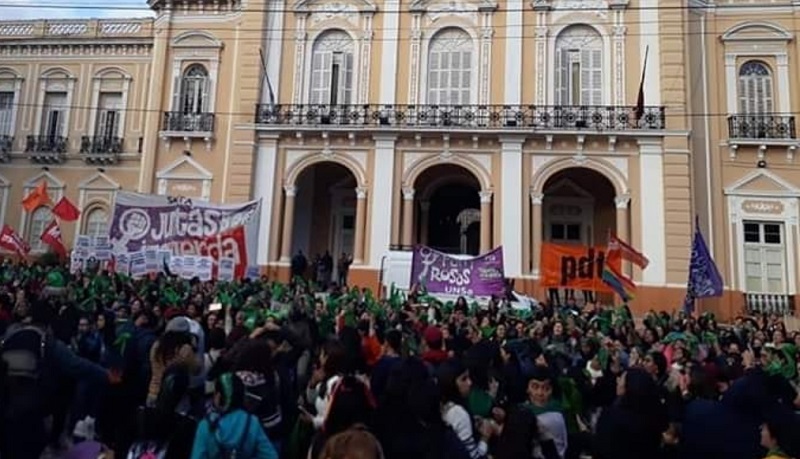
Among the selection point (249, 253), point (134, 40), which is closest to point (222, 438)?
point (249, 253)

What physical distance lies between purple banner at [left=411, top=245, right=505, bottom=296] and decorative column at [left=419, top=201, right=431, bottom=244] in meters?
9.32

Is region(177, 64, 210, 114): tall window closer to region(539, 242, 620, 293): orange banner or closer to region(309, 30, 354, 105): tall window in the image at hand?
region(309, 30, 354, 105): tall window

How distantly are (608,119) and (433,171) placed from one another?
22.0ft

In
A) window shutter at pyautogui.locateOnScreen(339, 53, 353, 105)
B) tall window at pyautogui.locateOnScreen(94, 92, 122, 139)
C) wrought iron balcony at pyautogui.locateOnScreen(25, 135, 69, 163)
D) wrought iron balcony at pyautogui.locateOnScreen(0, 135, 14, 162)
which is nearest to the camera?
window shutter at pyautogui.locateOnScreen(339, 53, 353, 105)

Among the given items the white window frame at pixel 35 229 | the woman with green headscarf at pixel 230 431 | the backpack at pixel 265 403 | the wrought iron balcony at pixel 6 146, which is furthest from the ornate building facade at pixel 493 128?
the woman with green headscarf at pixel 230 431

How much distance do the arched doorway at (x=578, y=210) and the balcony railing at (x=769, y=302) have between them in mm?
5405

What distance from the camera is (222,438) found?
3.66 m

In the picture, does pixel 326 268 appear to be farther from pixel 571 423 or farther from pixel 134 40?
pixel 571 423

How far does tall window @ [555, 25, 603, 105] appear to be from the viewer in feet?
78.2

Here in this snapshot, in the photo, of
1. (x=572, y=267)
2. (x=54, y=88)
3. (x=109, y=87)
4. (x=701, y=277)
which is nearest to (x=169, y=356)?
(x=701, y=277)

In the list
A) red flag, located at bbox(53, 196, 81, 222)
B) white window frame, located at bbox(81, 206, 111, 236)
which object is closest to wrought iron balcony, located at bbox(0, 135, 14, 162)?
white window frame, located at bbox(81, 206, 111, 236)

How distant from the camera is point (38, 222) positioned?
29.4m

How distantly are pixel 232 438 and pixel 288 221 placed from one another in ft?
67.2

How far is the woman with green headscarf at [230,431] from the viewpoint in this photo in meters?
3.65
